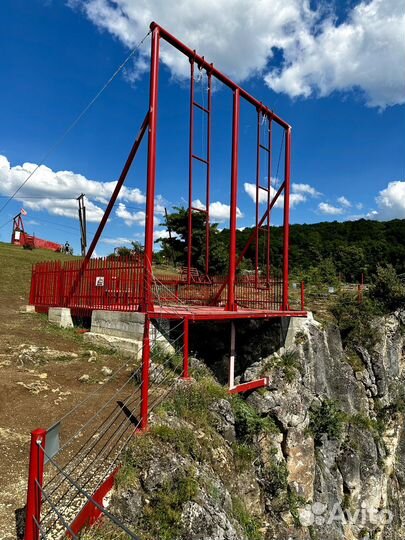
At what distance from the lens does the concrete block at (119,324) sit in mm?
8469

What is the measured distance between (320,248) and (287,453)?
124 ft

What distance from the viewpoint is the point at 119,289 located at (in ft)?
31.3

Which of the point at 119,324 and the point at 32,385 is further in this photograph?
the point at 119,324

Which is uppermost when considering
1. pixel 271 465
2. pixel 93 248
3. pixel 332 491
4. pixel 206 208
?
pixel 206 208

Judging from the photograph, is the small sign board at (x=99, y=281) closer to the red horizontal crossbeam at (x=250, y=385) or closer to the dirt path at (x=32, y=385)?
the dirt path at (x=32, y=385)

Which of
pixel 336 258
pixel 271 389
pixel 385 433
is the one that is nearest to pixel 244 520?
pixel 271 389

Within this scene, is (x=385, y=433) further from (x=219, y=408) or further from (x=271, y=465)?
(x=219, y=408)

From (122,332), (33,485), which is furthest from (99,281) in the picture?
(33,485)

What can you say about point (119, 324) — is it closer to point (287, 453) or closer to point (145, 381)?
point (145, 381)

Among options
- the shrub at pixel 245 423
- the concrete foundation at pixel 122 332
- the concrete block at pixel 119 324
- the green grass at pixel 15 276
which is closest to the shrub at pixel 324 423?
the shrub at pixel 245 423

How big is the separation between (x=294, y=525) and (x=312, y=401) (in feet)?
13.2

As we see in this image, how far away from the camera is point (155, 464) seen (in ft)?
15.2

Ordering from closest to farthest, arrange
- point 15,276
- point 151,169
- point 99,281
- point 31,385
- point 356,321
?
1. point 31,385
2. point 151,169
3. point 99,281
4. point 356,321
5. point 15,276

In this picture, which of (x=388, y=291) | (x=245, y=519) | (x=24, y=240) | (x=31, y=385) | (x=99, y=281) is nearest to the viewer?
(x=245, y=519)
